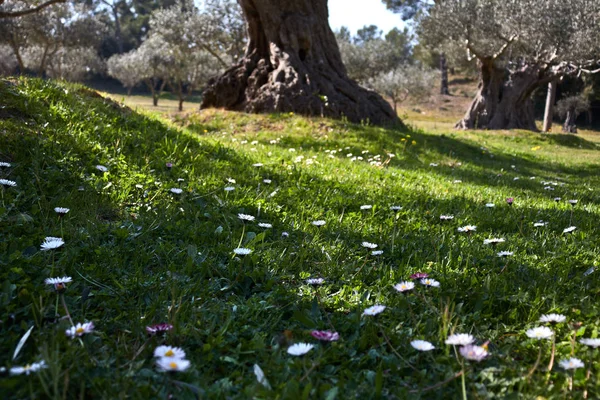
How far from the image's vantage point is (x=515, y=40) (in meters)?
Result: 20.1

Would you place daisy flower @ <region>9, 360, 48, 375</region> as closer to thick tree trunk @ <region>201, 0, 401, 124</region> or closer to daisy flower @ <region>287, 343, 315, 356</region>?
daisy flower @ <region>287, 343, 315, 356</region>

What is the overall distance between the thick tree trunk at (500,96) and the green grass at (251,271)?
18764mm

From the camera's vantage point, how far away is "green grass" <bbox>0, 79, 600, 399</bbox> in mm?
1654

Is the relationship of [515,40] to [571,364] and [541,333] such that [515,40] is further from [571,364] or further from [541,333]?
[571,364]

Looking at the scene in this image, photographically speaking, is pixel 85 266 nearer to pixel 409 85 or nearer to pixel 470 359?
pixel 470 359

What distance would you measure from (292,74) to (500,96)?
15.4 meters

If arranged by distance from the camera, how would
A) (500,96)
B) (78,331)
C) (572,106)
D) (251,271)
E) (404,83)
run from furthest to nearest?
1. (572,106)
2. (404,83)
3. (500,96)
4. (251,271)
5. (78,331)

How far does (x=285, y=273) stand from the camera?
8.59 ft

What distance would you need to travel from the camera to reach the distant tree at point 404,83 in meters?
35.3

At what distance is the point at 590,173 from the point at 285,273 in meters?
8.96

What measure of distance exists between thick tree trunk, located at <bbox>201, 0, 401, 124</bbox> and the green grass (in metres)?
5.70

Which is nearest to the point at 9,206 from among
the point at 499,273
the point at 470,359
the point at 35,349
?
the point at 35,349

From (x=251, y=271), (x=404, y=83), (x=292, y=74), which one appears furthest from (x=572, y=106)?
(x=251, y=271)

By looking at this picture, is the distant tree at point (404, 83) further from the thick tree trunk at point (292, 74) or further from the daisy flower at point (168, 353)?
the daisy flower at point (168, 353)
